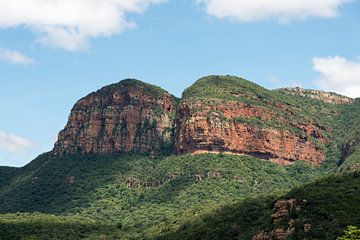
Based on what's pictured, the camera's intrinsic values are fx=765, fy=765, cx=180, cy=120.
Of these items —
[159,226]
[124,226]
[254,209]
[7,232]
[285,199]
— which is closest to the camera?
[285,199]

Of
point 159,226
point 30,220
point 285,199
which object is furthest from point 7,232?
point 285,199

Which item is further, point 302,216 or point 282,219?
point 282,219

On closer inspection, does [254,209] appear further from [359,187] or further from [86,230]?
[86,230]

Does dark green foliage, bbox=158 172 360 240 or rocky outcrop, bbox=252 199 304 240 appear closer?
dark green foliage, bbox=158 172 360 240

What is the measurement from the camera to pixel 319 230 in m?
115

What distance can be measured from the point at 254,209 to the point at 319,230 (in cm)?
2398

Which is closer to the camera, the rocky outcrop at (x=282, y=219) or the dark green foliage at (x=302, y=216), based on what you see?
the dark green foliage at (x=302, y=216)

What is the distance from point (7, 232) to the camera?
166 metres

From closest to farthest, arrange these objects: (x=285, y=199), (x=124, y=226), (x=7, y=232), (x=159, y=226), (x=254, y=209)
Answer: (x=285, y=199), (x=254, y=209), (x=7, y=232), (x=159, y=226), (x=124, y=226)

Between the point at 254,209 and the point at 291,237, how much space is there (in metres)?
22.9

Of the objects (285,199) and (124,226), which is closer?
(285,199)

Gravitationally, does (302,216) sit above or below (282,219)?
above

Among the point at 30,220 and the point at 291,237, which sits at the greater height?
the point at 30,220

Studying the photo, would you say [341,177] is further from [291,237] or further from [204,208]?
[204,208]
